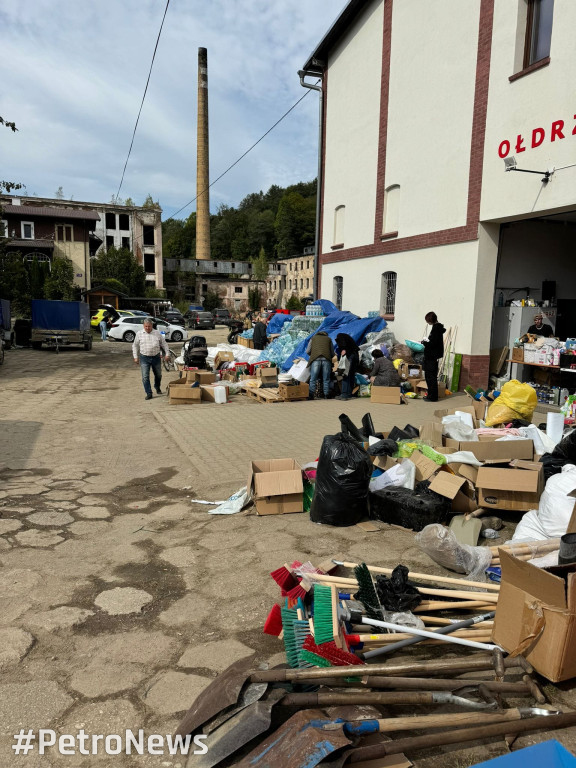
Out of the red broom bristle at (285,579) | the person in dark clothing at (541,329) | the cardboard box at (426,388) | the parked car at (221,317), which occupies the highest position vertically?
the person in dark clothing at (541,329)

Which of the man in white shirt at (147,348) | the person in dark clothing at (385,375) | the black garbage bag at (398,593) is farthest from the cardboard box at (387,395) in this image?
the black garbage bag at (398,593)

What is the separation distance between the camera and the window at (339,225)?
1839cm

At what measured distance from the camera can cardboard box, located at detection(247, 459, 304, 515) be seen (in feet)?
16.1

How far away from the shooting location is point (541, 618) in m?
2.45

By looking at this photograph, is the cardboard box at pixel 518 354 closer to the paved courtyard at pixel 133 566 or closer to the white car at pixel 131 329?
the paved courtyard at pixel 133 566

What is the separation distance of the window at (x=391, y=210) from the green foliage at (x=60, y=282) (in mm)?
26906

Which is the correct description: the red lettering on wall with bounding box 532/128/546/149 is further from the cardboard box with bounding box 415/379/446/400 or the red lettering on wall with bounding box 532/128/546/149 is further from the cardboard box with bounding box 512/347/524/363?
the cardboard box with bounding box 415/379/446/400

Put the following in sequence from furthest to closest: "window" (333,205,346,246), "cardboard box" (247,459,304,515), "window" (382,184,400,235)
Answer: "window" (333,205,346,246)
"window" (382,184,400,235)
"cardboard box" (247,459,304,515)

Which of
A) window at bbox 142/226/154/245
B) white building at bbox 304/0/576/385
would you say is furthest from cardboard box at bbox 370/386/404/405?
window at bbox 142/226/154/245

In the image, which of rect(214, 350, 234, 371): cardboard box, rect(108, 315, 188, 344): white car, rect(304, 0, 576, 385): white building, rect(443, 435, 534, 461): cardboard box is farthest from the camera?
rect(108, 315, 188, 344): white car

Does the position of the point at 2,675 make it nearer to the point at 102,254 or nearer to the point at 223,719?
the point at 223,719

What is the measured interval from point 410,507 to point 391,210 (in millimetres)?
12515

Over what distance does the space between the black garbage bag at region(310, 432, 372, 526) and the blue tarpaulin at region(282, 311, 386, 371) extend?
9.08 metres

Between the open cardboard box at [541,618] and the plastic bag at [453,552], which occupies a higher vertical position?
the open cardboard box at [541,618]
